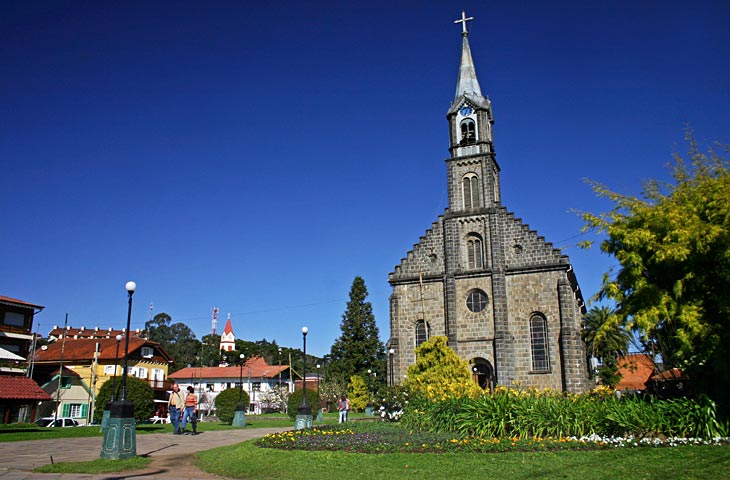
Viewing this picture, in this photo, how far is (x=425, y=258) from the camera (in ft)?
126

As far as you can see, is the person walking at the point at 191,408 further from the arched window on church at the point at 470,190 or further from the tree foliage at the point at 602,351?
the tree foliage at the point at 602,351

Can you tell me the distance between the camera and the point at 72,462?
43.3 feet

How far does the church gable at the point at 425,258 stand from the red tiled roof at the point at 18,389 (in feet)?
75.1

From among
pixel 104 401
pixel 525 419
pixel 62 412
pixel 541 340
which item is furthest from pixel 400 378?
pixel 62 412

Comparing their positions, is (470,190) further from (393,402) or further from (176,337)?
(176,337)

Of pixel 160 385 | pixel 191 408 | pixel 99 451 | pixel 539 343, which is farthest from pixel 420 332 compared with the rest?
pixel 160 385

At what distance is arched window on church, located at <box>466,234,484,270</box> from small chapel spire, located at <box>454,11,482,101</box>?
10323 millimetres

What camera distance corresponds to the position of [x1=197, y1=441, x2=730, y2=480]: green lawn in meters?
10.9

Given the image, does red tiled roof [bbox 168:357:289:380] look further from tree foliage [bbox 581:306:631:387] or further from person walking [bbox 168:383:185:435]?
person walking [bbox 168:383:185:435]

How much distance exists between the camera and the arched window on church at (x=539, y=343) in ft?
112

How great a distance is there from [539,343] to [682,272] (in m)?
20.1

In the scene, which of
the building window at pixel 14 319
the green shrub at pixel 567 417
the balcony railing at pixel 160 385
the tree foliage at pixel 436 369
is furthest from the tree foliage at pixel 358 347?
the green shrub at pixel 567 417

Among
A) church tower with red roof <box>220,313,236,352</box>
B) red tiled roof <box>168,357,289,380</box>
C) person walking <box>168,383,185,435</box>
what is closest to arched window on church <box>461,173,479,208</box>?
person walking <box>168,383,185,435</box>

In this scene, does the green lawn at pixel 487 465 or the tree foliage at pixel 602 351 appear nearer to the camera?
the green lawn at pixel 487 465
